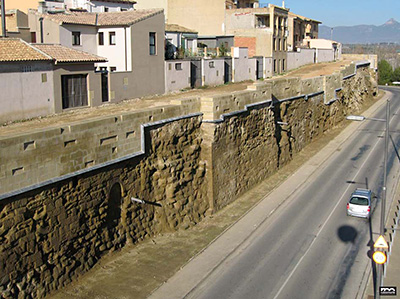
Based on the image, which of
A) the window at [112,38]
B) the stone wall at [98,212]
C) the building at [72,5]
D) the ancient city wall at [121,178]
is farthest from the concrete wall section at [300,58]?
the stone wall at [98,212]

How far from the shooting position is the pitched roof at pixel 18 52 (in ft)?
84.8

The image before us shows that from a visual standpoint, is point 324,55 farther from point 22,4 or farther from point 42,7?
point 42,7

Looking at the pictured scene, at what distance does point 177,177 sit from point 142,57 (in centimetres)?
1569

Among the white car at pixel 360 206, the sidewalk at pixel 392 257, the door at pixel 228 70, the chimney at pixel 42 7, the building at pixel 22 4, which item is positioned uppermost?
the building at pixel 22 4

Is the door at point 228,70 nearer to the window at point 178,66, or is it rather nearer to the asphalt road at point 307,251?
the window at point 178,66

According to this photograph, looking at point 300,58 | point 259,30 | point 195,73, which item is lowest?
point 195,73

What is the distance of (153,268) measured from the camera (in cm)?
1992

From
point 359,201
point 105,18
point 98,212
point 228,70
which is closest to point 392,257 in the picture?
point 359,201

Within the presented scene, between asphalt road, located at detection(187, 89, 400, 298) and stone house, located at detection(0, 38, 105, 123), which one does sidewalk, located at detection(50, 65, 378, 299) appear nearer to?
asphalt road, located at detection(187, 89, 400, 298)

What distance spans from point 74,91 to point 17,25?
10807mm

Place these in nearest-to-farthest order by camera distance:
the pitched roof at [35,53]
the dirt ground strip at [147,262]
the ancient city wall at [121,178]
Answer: the ancient city wall at [121,178] < the dirt ground strip at [147,262] < the pitched roof at [35,53]

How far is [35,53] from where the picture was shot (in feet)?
90.0

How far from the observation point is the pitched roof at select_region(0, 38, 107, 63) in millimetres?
26125

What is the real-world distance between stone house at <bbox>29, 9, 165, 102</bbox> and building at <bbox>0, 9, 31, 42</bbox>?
3.35 feet
